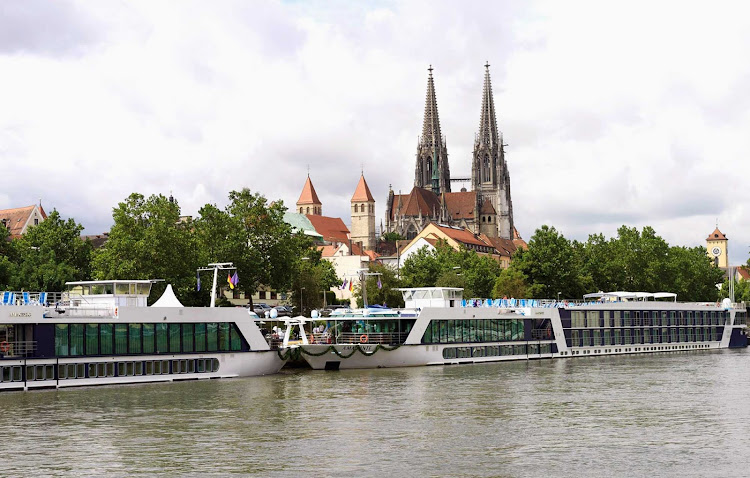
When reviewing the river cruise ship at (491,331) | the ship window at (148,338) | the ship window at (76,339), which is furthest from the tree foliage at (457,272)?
the ship window at (76,339)

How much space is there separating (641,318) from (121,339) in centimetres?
5303

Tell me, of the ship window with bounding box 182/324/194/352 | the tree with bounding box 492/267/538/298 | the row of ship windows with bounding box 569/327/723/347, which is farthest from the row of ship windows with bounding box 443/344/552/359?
the tree with bounding box 492/267/538/298

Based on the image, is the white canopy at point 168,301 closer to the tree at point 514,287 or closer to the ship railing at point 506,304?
the ship railing at point 506,304

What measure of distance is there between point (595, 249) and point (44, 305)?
9571 cm

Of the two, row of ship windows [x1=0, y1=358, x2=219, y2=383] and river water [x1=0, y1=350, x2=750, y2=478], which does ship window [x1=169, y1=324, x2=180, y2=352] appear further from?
river water [x1=0, y1=350, x2=750, y2=478]

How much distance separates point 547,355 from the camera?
7900 cm

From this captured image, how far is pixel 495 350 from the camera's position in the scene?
2918 inches

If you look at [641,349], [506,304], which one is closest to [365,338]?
[506,304]

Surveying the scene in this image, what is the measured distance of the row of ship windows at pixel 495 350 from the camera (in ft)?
230

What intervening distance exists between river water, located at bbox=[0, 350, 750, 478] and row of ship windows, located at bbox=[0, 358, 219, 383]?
1.14 meters

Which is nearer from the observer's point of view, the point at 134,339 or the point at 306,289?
the point at 134,339

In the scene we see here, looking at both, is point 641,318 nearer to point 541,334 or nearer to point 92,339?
point 541,334

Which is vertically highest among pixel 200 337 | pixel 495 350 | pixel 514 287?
pixel 514 287

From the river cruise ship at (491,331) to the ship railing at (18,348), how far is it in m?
17.1
